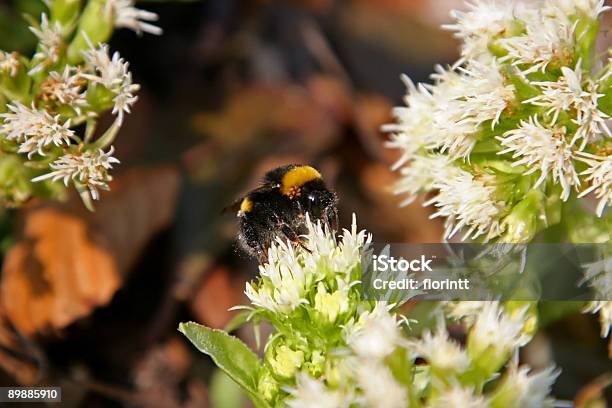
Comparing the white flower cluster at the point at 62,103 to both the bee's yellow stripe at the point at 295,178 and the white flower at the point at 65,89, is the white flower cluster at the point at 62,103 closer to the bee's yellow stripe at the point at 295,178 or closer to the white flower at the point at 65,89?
the white flower at the point at 65,89

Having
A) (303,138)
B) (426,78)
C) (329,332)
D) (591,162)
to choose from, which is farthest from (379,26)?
(329,332)

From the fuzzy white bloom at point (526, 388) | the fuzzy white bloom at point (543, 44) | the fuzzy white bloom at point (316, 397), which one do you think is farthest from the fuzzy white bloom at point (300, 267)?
the fuzzy white bloom at point (543, 44)

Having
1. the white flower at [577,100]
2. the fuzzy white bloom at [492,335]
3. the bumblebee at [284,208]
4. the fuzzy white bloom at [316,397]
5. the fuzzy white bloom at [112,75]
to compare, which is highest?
the fuzzy white bloom at [112,75]

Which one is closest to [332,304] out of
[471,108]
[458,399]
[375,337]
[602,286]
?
[375,337]

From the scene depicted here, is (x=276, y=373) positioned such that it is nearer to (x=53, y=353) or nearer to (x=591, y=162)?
(x=591, y=162)

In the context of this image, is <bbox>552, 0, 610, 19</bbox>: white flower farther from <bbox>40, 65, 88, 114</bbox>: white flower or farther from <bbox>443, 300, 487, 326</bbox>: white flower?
<bbox>40, 65, 88, 114</bbox>: white flower

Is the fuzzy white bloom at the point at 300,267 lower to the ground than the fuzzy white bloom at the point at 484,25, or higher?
lower
